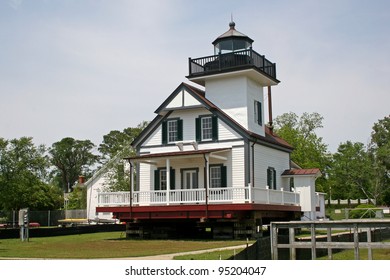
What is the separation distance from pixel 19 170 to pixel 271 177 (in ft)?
84.7

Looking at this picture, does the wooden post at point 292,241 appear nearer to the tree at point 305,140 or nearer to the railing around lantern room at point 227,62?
the railing around lantern room at point 227,62

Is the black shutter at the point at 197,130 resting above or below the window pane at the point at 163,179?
above

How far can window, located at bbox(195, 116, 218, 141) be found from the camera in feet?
91.9

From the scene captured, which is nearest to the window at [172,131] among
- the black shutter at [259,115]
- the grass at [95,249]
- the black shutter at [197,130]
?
the black shutter at [197,130]

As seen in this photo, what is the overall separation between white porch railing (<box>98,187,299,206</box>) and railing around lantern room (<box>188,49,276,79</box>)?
639cm

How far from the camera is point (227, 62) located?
2909 cm

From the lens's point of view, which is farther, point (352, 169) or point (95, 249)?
point (352, 169)

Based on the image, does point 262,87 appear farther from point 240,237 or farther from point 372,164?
point 372,164

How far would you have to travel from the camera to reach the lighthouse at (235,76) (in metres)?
28.7

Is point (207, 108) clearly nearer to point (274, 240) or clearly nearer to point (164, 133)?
point (164, 133)

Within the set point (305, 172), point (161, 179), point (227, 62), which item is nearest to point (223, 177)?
point (161, 179)

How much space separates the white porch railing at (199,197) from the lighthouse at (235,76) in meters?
3.81

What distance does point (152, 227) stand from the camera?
27938mm

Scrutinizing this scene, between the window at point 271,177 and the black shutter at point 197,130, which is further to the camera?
the window at point 271,177
